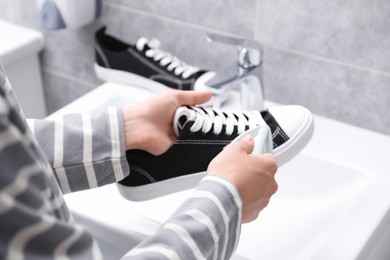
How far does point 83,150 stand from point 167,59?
0.37 metres

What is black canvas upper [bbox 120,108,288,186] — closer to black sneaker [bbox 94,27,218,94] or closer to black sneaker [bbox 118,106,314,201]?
black sneaker [bbox 118,106,314,201]

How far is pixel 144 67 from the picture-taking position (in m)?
0.96

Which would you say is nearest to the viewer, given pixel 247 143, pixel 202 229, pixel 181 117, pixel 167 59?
pixel 202 229

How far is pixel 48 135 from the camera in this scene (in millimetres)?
637

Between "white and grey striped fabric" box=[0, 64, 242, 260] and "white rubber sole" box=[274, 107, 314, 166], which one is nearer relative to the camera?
"white and grey striped fabric" box=[0, 64, 242, 260]

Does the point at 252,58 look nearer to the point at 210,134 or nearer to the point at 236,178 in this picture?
the point at 210,134

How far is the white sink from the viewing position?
0.69 metres

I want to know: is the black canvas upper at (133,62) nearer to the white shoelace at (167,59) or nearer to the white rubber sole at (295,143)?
the white shoelace at (167,59)

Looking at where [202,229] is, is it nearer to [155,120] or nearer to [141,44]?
[155,120]

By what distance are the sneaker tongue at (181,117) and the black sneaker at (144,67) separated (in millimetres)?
208

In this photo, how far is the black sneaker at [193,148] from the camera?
27.1 inches

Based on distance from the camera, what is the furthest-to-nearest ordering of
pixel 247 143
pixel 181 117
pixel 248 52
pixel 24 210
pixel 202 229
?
pixel 248 52 < pixel 181 117 < pixel 247 143 < pixel 202 229 < pixel 24 210

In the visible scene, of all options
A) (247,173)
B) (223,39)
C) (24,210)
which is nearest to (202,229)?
(247,173)

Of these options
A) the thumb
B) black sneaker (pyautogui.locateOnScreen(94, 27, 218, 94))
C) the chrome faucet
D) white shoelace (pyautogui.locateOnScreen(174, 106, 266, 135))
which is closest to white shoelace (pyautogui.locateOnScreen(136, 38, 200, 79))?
black sneaker (pyautogui.locateOnScreen(94, 27, 218, 94))
